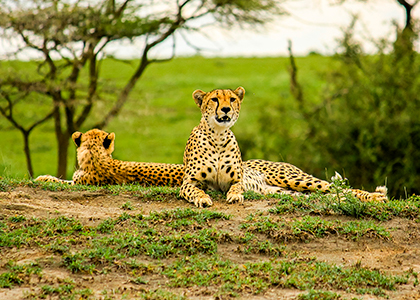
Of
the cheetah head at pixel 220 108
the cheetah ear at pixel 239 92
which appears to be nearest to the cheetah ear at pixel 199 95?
the cheetah head at pixel 220 108

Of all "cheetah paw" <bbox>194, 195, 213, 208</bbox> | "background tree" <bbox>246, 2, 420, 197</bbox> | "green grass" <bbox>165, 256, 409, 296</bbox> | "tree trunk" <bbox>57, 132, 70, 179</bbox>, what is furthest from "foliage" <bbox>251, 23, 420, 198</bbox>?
"green grass" <bbox>165, 256, 409, 296</bbox>

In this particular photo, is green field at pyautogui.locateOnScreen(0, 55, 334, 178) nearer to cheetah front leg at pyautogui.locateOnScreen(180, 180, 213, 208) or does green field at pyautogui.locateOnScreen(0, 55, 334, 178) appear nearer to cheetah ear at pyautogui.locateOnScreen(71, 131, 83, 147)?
cheetah ear at pyautogui.locateOnScreen(71, 131, 83, 147)

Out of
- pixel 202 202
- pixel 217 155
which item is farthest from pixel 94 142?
pixel 202 202

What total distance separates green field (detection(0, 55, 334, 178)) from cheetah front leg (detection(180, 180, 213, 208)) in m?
2.21

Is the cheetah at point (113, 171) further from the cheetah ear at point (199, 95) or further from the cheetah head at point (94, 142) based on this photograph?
the cheetah ear at point (199, 95)

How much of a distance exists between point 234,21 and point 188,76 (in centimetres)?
1666

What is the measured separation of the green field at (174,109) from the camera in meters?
16.3

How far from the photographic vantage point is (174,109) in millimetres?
26219

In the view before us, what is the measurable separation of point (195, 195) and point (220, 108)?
3.25 feet

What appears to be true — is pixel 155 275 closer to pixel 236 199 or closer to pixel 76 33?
pixel 236 199

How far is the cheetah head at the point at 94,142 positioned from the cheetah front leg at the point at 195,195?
1588 millimetres

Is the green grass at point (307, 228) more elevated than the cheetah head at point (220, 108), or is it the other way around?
the cheetah head at point (220, 108)

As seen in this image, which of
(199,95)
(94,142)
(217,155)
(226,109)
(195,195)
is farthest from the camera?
(94,142)

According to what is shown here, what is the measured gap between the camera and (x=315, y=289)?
444 cm
